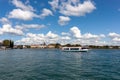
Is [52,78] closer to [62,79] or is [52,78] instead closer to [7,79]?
[62,79]

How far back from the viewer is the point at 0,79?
38844 millimetres

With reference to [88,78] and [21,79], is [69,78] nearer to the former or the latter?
[88,78]

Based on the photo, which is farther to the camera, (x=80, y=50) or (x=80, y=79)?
(x=80, y=50)

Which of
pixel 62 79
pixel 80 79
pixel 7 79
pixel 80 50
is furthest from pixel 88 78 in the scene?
pixel 80 50

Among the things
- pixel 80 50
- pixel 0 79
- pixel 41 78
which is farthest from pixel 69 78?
pixel 80 50

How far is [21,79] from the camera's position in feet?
129

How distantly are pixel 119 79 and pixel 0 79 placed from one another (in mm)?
25384

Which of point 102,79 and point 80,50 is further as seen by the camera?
point 80,50

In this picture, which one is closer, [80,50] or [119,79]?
[119,79]

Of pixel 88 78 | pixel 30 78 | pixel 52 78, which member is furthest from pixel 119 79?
pixel 30 78

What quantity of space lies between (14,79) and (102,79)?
743 inches

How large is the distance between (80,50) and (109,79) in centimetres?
15197

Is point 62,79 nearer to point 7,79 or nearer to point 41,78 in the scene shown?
point 41,78

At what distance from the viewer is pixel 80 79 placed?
39.5 meters
